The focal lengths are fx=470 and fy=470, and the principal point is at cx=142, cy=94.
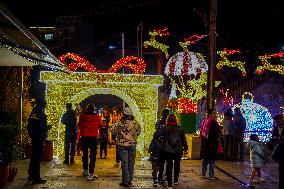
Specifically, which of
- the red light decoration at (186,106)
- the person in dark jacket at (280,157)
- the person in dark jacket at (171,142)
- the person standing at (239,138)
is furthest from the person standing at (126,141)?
the red light decoration at (186,106)

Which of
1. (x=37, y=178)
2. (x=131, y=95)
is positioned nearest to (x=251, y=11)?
(x=131, y=95)

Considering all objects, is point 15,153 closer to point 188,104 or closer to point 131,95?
point 131,95

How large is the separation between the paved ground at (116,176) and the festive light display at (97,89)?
1.23m

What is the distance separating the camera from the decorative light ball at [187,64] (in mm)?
16312

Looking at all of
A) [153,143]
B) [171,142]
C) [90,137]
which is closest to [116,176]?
[90,137]

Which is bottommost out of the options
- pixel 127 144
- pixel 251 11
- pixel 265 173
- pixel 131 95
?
pixel 265 173

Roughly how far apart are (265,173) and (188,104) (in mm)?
4518

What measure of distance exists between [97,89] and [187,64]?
10.7 feet

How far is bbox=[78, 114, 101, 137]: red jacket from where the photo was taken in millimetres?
11570

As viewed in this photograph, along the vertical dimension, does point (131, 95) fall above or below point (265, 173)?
above

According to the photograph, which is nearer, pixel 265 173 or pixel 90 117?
pixel 90 117

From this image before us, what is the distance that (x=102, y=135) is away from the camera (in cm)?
1549

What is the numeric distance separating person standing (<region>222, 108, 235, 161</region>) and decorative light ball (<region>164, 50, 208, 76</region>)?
1.88m

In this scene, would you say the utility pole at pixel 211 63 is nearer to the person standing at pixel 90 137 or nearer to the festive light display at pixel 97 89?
the festive light display at pixel 97 89
